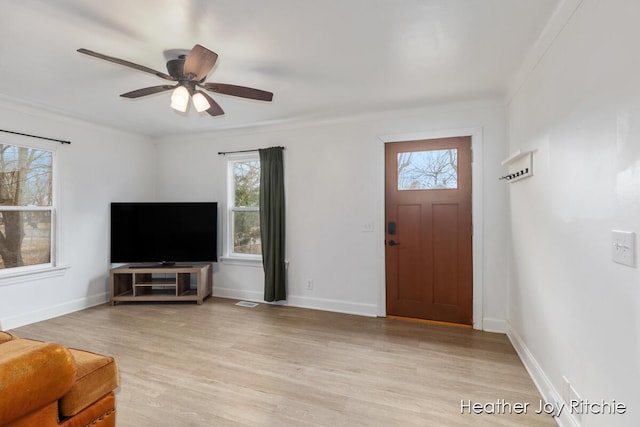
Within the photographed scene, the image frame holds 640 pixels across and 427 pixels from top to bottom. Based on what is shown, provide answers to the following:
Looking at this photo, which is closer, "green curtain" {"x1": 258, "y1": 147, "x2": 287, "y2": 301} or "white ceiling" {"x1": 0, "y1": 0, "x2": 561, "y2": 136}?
"white ceiling" {"x1": 0, "y1": 0, "x2": 561, "y2": 136}

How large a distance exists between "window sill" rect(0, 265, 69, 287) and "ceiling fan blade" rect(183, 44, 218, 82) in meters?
3.13

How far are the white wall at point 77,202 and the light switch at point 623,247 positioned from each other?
5.00 meters

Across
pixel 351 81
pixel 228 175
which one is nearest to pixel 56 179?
pixel 228 175

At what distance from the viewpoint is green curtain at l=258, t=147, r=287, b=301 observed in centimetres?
421

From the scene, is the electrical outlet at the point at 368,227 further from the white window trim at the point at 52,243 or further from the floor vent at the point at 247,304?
the white window trim at the point at 52,243

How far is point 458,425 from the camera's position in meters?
1.92

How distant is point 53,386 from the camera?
126 cm

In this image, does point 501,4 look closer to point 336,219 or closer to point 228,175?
point 336,219

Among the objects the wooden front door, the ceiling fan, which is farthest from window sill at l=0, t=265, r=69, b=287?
the wooden front door

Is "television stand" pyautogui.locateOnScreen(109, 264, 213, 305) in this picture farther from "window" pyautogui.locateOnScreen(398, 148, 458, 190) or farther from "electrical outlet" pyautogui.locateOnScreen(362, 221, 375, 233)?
"window" pyautogui.locateOnScreen(398, 148, 458, 190)

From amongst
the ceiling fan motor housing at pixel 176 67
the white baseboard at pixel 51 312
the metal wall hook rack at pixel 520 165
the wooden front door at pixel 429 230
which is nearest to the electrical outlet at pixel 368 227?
the wooden front door at pixel 429 230

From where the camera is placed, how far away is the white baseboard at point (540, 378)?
6.01 feet

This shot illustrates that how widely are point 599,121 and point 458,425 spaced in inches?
70.7

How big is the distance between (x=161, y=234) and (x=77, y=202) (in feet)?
3.43
